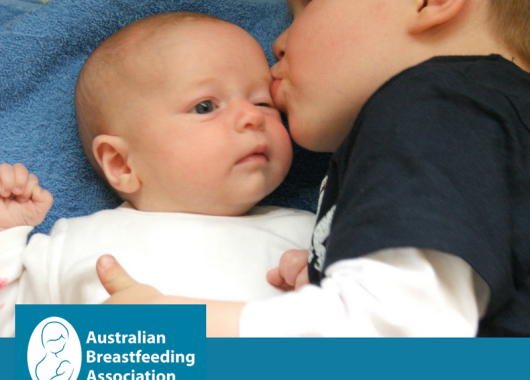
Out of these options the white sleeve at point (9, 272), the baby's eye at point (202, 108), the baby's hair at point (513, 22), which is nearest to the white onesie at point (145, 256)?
the white sleeve at point (9, 272)

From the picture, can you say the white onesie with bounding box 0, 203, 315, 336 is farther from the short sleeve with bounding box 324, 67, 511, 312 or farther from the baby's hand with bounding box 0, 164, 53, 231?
the short sleeve with bounding box 324, 67, 511, 312

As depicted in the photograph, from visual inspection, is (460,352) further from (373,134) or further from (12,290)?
(12,290)

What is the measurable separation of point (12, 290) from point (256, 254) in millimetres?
522

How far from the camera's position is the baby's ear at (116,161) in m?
1.05

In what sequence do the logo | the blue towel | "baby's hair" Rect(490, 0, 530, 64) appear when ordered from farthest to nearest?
1. the blue towel
2. "baby's hair" Rect(490, 0, 530, 64)
3. the logo

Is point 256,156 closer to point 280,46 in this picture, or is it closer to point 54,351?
point 280,46

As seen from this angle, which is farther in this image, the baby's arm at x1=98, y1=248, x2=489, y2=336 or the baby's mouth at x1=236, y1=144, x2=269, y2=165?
the baby's mouth at x1=236, y1=144, x2=269, y2=165

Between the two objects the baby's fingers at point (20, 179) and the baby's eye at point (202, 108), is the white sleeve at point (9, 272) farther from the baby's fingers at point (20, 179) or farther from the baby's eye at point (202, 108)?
the baby's eye at point (202, 108)

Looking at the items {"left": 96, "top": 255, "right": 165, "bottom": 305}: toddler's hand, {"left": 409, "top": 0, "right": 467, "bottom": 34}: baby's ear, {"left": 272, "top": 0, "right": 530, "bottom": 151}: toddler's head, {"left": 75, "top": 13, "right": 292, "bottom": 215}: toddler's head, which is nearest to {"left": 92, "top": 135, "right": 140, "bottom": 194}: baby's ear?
{"left": 75, "top": 13, "right": 292, "bottom": 215}: toddler's head

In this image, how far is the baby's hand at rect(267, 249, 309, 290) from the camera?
3.10ft

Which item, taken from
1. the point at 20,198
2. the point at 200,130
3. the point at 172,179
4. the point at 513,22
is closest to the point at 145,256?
the point at 172,179

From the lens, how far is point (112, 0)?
1.31 metres

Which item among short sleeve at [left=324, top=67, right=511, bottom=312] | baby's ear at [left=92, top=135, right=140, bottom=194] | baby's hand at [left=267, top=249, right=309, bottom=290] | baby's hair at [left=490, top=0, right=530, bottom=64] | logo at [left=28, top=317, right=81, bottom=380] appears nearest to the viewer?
short sleeve at [left=324, top=67, right=511, bottom=312]

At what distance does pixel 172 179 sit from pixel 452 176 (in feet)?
1.87
